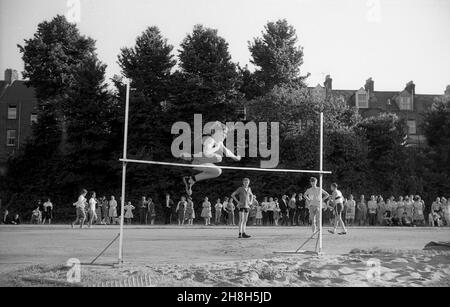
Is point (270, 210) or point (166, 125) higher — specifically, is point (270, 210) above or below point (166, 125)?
below

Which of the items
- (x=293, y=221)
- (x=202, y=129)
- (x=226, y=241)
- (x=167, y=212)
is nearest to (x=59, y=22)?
(x=202, y=129)

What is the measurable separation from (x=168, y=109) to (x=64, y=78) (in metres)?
8.07

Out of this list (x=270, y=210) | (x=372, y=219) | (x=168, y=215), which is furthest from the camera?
(x=168, y=215)

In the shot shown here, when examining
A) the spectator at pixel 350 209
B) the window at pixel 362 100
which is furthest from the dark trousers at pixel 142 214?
the window at pixel 362 100

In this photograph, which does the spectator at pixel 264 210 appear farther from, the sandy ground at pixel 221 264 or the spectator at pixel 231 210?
the sandy ground at pixel 221 264

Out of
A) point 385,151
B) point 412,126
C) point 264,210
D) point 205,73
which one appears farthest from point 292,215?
point 412,126

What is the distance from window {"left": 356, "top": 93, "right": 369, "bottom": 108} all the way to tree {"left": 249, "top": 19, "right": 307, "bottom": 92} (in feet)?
51.6

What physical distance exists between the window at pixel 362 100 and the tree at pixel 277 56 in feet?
Answer: 51.6

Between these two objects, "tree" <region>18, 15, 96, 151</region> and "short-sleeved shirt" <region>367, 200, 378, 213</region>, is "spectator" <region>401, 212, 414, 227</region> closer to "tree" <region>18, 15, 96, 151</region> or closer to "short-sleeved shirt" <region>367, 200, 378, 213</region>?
"short-sleeved shirt" <region>367, 200, 378, 213</region>

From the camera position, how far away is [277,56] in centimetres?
3906

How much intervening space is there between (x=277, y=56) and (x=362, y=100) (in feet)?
60.7

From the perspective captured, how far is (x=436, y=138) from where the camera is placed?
41.1 metres

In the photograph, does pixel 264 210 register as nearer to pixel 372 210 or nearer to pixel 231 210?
pixel 231 210

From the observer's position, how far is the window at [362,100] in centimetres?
5400
